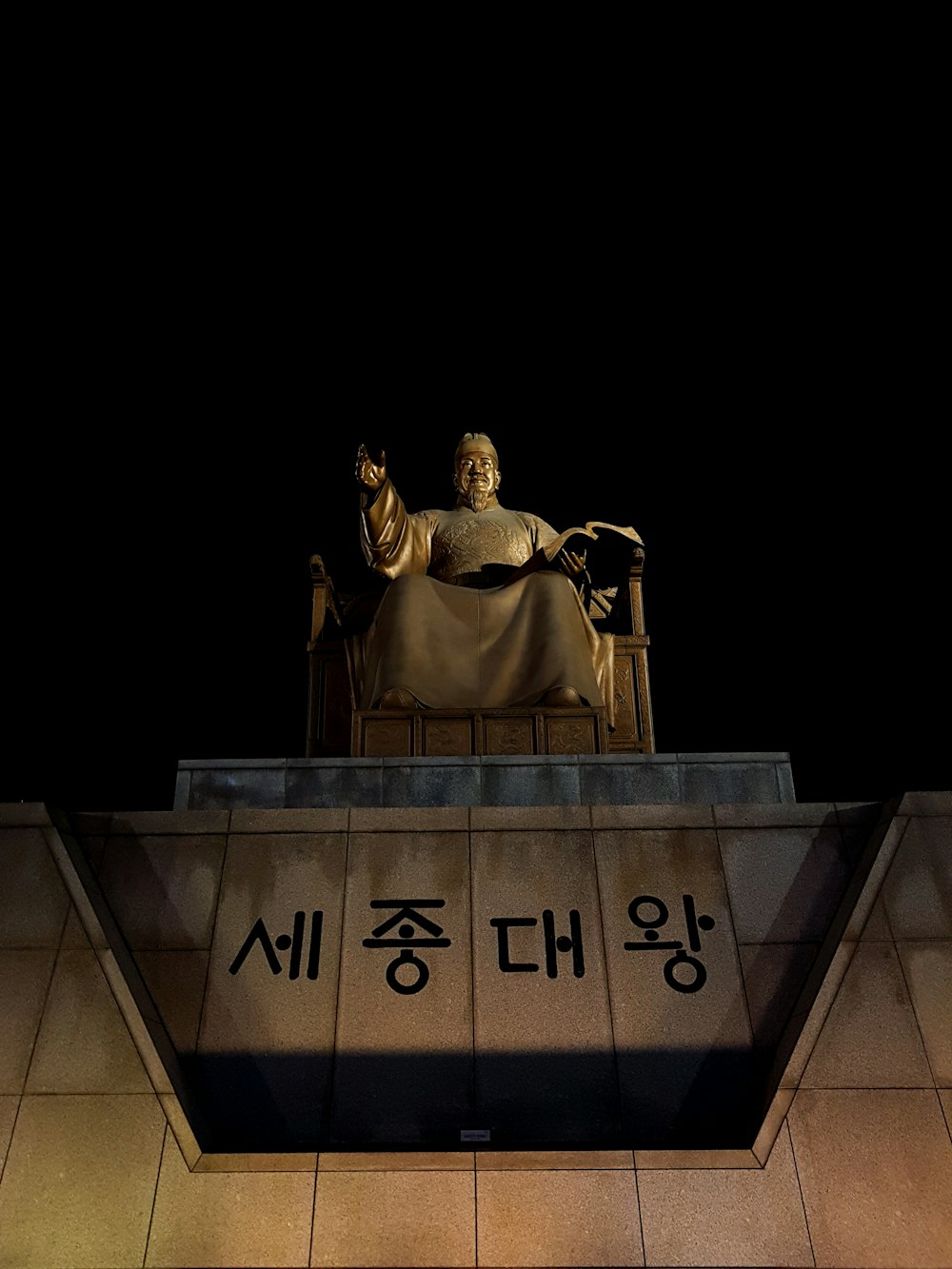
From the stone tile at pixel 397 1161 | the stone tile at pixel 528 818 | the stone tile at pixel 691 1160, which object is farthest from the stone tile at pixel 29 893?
the stone tile at pixel 691 1160

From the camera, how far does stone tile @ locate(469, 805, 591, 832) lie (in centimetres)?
532

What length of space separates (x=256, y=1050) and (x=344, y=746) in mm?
3334

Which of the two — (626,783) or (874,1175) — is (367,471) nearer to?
(626,783)

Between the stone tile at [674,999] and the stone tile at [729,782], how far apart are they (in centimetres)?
81

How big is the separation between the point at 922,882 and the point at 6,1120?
397 centimetres

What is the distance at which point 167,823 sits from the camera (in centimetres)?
538

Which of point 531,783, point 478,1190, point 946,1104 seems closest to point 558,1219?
point 478,1190

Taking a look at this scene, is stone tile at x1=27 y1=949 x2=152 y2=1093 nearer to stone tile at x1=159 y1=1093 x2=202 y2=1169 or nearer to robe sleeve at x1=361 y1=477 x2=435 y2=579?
stone tile at x1=159 y1=1093 x2=202 y2=1169

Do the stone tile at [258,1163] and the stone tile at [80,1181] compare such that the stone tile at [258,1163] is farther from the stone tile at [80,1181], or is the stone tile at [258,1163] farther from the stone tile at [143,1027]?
the stone tile at [143,1027]

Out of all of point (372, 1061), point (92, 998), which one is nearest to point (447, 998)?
point (372, 1061)

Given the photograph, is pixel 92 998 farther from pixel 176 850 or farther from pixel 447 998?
pixel 447 998

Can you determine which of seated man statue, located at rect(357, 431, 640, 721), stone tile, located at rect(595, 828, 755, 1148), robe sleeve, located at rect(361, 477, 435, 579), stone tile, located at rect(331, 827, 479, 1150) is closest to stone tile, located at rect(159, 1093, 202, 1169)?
stone tile, located at rect(331, 827, 479, 1150)

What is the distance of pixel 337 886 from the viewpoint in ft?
16.8

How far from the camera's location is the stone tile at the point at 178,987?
15.4 ft
